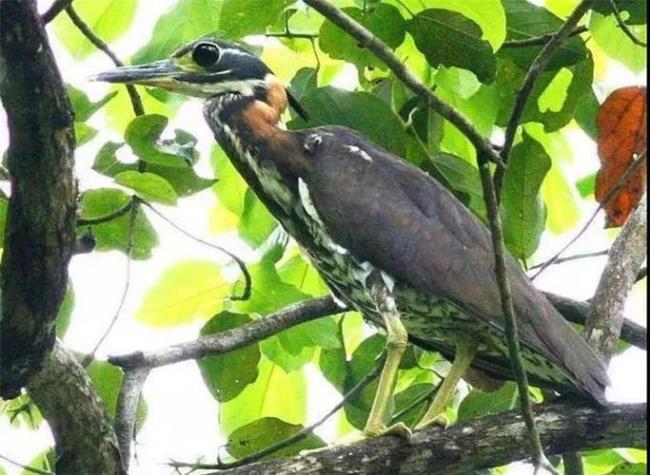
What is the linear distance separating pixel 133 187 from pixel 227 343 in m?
0.64

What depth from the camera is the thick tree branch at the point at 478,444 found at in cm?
295

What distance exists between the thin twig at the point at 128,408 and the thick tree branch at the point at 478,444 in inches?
8.4

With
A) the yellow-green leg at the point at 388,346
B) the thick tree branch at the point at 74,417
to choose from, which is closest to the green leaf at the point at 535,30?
the yellow-green leg at the point at 388,346

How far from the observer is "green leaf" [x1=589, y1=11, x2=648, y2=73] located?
370 cm

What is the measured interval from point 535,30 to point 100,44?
116cm

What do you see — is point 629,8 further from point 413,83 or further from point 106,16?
point 106,16

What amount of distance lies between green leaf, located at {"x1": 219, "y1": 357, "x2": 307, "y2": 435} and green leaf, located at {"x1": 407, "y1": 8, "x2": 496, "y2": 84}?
44.9 inches

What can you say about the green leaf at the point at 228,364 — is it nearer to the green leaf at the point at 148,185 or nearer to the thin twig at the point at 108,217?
the thin twig at the point at 108,217

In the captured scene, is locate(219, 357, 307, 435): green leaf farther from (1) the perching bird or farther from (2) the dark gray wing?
(2) the dark gray wing

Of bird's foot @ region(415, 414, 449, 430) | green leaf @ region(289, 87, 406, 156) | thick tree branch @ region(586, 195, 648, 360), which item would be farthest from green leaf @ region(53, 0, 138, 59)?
thick tree branch @ region(586, 195, 648, 360)

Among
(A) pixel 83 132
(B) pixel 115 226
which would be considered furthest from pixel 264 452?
(A) pixel 83 132

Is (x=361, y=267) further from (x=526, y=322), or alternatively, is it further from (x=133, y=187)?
(x=133, y=187)

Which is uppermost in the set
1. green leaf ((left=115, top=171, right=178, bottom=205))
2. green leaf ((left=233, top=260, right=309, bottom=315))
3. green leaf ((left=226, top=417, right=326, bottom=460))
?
green leaf ((left=233, top=260, right=309, bottom=315))

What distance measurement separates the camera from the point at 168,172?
3.14 meters
